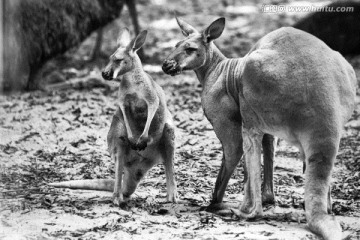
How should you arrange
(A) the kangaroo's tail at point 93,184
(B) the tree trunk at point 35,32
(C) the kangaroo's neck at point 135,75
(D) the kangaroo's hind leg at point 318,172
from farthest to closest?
(B) the tree trunk at point 35,32 → (A) the kangaroo's tail at point 93,184 → (C) the kangaroo's neck at point 135,75 → (D) the kangaroo's hind leg at point 318,172

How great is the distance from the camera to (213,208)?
186 inches

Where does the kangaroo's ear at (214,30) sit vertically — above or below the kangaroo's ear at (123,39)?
above

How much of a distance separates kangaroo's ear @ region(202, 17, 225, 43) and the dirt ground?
1238 millimetres

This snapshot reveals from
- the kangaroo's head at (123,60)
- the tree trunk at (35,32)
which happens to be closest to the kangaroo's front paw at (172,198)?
the kangaroo's head at (123,60)

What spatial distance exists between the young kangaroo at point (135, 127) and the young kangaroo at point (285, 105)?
338mm

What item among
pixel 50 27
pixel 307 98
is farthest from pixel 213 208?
pixel 50 27

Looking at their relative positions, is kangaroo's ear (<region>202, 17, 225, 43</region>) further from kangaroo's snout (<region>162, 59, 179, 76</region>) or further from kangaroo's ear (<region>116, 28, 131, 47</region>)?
kangaroo's ear (<region>116, 28, 131, 47</region>)

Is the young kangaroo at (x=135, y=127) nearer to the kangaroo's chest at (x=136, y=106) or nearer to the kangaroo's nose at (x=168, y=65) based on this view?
the kangaroo's chest at (x=136, y=106)

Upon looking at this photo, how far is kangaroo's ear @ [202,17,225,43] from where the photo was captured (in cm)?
490

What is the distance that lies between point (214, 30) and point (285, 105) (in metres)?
0.99

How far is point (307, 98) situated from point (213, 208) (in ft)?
3.61

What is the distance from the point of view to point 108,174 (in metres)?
6.02

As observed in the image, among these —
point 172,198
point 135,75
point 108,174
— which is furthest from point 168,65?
point 108,174

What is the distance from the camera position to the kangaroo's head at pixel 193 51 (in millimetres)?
4871
